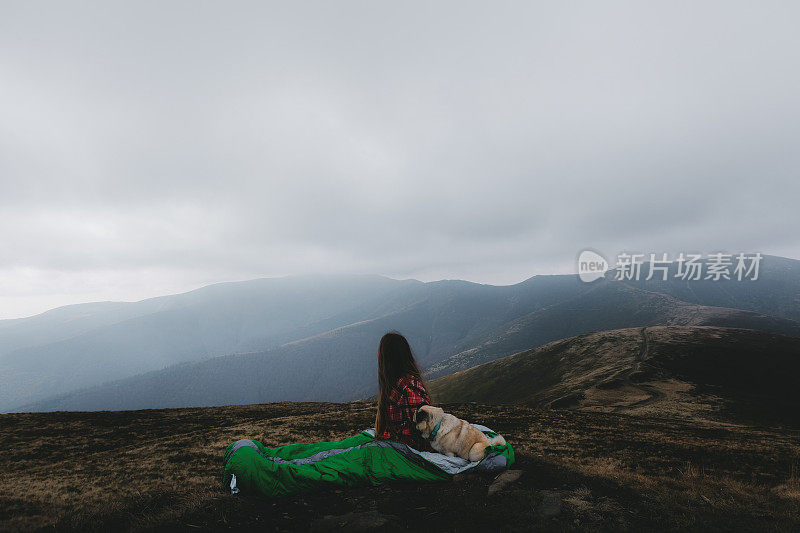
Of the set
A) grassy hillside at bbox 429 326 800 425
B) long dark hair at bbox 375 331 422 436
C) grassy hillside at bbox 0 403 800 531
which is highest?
long dark hair at bbox 375 331 422 436

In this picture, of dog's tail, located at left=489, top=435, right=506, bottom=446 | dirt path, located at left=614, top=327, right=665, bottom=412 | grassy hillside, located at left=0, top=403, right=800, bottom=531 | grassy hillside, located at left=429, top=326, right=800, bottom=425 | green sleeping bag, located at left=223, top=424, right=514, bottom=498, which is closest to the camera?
grassy hillside, located at left=0, top=403, right=800, bottom=531

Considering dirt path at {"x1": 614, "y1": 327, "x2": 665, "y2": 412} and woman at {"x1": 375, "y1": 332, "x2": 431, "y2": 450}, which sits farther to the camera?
dirt path at {"x1": 614, "y1": 327, "x2": 665, "y2": 412}

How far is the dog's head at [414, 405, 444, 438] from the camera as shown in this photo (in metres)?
10.1

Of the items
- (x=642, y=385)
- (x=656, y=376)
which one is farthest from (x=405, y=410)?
(x=656, y=376)

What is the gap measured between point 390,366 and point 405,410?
4.64 ft

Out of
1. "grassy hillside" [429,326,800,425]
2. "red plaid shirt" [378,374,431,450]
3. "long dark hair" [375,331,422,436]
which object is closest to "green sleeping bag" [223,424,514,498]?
"red plaid shirt" [378,374,431,450]

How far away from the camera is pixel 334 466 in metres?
9.29

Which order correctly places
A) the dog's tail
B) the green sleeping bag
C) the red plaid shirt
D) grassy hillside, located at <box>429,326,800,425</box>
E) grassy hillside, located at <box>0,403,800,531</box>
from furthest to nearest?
grassy hillside, located at <box>429,326,800,425</box> → the dog's tail → the red plaid shirt → the green sleeping bag → grassy hillside, located at <box>0,403,800,531</box>

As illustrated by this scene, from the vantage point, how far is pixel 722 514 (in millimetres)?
7465

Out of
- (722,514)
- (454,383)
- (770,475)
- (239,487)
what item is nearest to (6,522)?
(239,487)

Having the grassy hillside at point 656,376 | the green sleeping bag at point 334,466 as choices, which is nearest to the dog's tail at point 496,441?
the green sleeping bag at point 334,466

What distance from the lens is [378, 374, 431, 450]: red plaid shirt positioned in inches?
395

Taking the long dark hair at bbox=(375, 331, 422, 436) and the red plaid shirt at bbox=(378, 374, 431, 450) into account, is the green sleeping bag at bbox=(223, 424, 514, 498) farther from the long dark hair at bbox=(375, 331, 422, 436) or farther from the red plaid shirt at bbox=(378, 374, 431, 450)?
the long dark hair at bbox=(375, 331, 422, 436)

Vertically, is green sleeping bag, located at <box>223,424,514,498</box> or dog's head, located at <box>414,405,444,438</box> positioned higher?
dog's head, located at <box>414,405,444,438</box>
